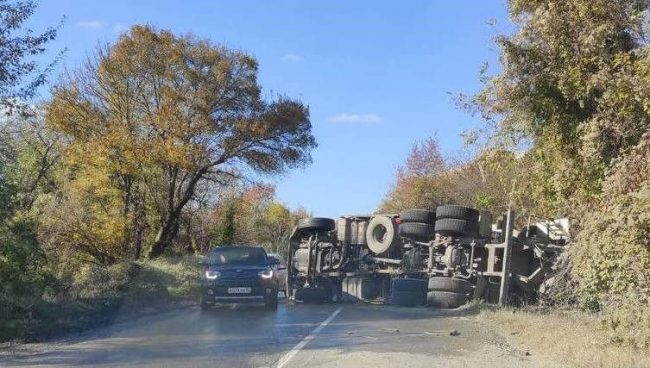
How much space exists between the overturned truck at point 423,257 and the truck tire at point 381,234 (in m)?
0.03

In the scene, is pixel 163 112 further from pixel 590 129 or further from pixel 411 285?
pixel 590 129

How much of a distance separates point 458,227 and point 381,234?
3.35 m

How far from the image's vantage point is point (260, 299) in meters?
19.2

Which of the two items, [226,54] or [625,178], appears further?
[226,54]

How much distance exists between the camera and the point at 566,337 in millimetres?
11820

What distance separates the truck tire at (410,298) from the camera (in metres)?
19.2

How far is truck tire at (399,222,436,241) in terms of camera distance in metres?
19.5

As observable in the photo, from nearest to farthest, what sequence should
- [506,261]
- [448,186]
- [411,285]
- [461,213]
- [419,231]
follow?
[506,261], [461,213], [411,285], [419,231], [448,186]

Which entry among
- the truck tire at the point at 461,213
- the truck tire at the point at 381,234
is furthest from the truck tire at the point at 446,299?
the truck tire at the point at 381,234

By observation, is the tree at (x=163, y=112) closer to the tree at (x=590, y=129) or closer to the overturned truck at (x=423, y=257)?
the overturned truck at (x=423, y=257)

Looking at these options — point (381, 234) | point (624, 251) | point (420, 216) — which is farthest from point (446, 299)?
point (624, 251)

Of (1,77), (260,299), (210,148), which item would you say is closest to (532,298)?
Answer: (260,299)

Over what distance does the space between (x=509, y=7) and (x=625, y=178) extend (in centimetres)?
691

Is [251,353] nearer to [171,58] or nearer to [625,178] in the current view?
[625,178]
